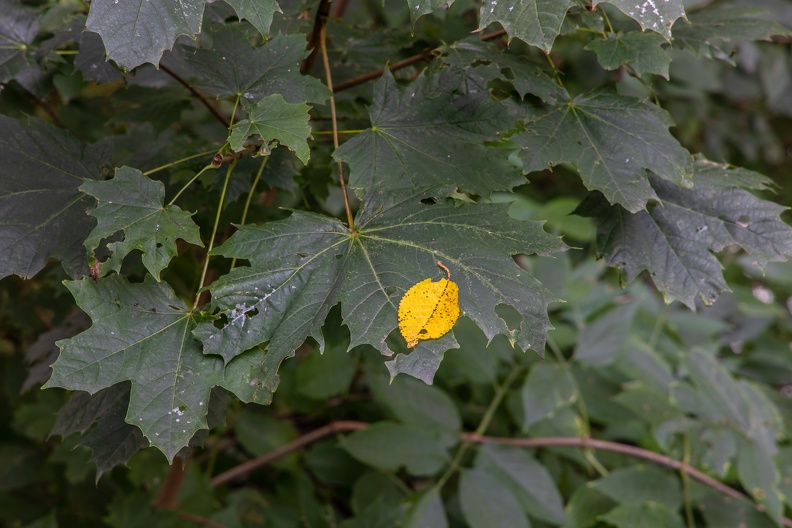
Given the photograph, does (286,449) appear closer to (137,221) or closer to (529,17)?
(137,221)

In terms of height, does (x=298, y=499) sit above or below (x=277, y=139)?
below

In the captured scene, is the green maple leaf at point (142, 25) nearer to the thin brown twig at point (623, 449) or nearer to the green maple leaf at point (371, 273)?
the green maple leaf at point (371, 273)

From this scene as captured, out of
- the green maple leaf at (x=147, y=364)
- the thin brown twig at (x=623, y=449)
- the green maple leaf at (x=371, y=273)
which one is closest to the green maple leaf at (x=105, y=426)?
the green maple leaf at (x=147, y=364)

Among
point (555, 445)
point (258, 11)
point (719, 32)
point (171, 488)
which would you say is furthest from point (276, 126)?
point (555, 445)

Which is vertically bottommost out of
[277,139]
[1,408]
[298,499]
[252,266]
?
[298,499]

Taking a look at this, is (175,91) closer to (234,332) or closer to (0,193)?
(0,193)

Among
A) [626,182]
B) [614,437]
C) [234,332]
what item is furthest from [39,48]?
[614,437]
